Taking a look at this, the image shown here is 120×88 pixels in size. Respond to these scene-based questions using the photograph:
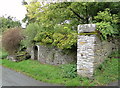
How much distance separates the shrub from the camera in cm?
970

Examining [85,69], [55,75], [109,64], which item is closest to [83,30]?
[85,69]

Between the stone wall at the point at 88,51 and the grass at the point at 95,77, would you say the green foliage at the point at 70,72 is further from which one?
the stone wall at the point at 88,51

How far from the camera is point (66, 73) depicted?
5477mm

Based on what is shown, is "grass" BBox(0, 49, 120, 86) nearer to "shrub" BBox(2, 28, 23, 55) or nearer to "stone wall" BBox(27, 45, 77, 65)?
"stone wall" BBox(27, 45, 77, 65)

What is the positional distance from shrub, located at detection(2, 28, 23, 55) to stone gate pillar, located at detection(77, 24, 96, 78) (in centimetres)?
677

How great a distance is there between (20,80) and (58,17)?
3989 millimetres

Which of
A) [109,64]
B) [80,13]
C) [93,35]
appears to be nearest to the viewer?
[93,35]

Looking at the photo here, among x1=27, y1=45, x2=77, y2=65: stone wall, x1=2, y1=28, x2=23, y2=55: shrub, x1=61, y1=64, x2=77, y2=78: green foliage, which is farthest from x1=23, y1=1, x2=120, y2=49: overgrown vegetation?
x1=2, y1=28, x2=23, y2=55: shrub

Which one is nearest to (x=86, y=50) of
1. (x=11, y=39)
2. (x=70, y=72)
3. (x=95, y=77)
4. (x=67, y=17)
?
(x=95, y=77)

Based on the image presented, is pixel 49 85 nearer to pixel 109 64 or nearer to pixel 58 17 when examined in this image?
pixel 109 64

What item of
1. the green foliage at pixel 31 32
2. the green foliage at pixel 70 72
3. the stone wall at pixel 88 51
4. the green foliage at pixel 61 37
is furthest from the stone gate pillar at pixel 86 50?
the green foliage at pixel 31 32

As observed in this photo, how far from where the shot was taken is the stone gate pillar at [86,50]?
4762mm

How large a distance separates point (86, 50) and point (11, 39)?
719cm

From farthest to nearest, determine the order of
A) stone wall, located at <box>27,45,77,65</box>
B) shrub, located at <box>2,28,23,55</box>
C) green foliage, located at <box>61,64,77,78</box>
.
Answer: shrub, located at <box>2,28,23,55</box>, stone wall, located at <box>27,45,77,65</box>, green foliage, located at <box>61,64,77,78</box>
